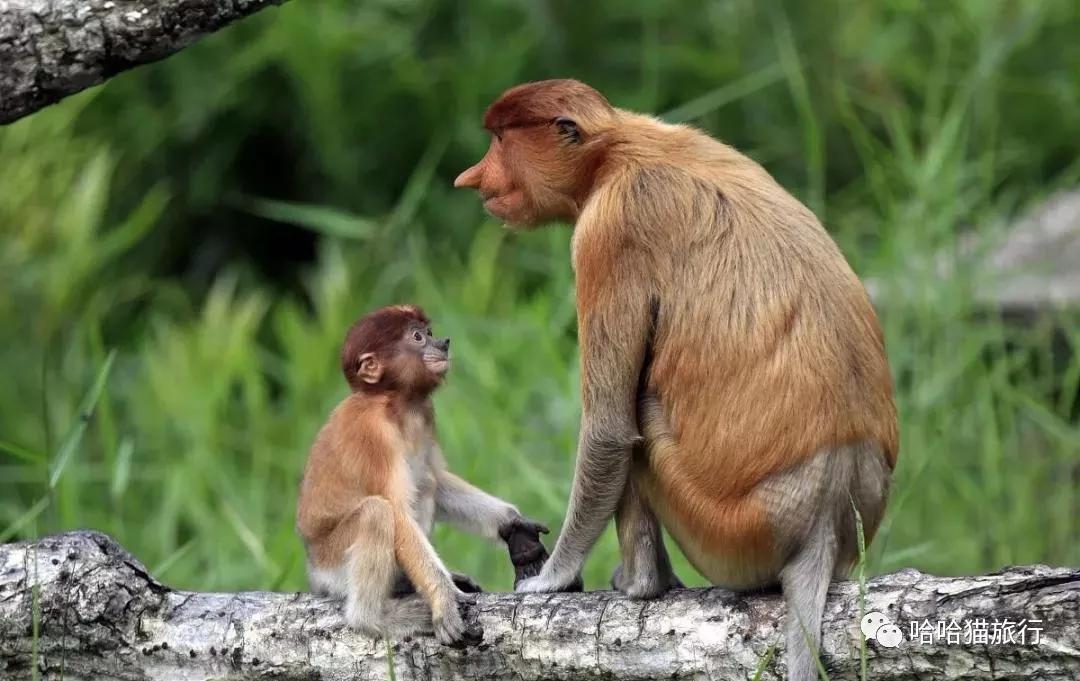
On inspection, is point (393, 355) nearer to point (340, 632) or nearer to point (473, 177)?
point (473, 177)

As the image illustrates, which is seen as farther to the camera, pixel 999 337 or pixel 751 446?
pixel 999 337

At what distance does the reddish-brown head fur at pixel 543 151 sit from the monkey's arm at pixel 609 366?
0.26 m

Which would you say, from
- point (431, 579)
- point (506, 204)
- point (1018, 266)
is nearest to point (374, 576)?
point (431, 579)

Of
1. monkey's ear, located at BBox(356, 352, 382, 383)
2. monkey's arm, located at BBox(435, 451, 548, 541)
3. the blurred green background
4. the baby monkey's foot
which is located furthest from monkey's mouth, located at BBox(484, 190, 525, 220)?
the blurred green background

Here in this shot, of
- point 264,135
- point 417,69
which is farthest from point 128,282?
point 417,69

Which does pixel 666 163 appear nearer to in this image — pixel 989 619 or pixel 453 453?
pixel 989 619

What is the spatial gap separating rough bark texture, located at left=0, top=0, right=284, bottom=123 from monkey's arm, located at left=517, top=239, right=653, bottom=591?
3.19 ft

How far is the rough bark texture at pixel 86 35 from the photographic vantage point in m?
3.46

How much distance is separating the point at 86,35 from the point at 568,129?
1104mm

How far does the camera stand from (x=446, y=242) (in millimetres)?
8250

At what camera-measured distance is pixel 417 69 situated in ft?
28.2

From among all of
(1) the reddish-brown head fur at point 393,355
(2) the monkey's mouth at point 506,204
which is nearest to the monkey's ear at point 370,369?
(1) the reddish-brown head fur at point 393,355

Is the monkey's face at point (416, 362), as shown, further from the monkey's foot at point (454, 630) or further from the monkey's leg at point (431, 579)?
the monkey's foot at point (454, 630)

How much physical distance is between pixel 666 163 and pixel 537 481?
6.32 ft
